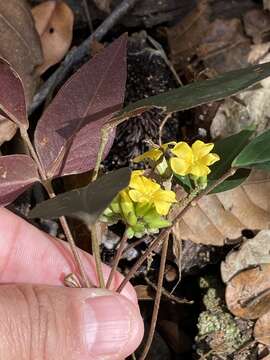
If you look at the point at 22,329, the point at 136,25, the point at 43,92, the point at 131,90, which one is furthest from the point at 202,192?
the point at 136,25

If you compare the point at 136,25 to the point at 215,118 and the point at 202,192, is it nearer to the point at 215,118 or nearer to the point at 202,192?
the point at 215,118

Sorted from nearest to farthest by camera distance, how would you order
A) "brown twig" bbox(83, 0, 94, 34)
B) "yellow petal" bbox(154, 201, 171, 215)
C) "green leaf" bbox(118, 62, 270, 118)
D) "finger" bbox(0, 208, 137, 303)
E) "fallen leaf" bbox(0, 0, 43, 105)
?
1. "green leaf" bbox(118, 62, 270, 118)
2. "yellow petal" bbox(154, 201, 171, 215)
3. "finger" bbox(0, 208, 137, 303)
4. "fallen leaf" bbox(0, 0, 43, 105)
5. "brown twig" bbox(83, 0, 94, 34)

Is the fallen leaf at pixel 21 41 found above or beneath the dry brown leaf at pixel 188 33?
above

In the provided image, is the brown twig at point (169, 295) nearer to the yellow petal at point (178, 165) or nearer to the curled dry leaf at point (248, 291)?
the curled dry leaf at point (248, 291)

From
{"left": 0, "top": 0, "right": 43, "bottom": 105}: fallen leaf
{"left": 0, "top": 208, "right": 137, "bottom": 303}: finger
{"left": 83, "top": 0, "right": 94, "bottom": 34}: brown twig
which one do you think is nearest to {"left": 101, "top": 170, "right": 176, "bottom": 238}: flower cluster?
{"left": 0, "top": 208, "right": 137, "bottom": 303}: finger

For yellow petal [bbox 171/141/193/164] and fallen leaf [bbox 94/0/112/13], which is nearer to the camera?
yellow petal [bbox 171/141/193/164]

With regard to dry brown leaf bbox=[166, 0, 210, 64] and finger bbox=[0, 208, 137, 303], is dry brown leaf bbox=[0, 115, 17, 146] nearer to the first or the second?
finger bbox=[0, 208, 137, 303]

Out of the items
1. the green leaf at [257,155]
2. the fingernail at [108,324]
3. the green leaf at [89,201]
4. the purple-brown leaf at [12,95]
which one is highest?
the purple-brown leaf at [12,95]

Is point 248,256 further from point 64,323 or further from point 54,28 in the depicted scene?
point 54,28

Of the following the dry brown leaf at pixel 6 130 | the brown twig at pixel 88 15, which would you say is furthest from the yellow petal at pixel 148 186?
the brown twig at pixel 88 15
